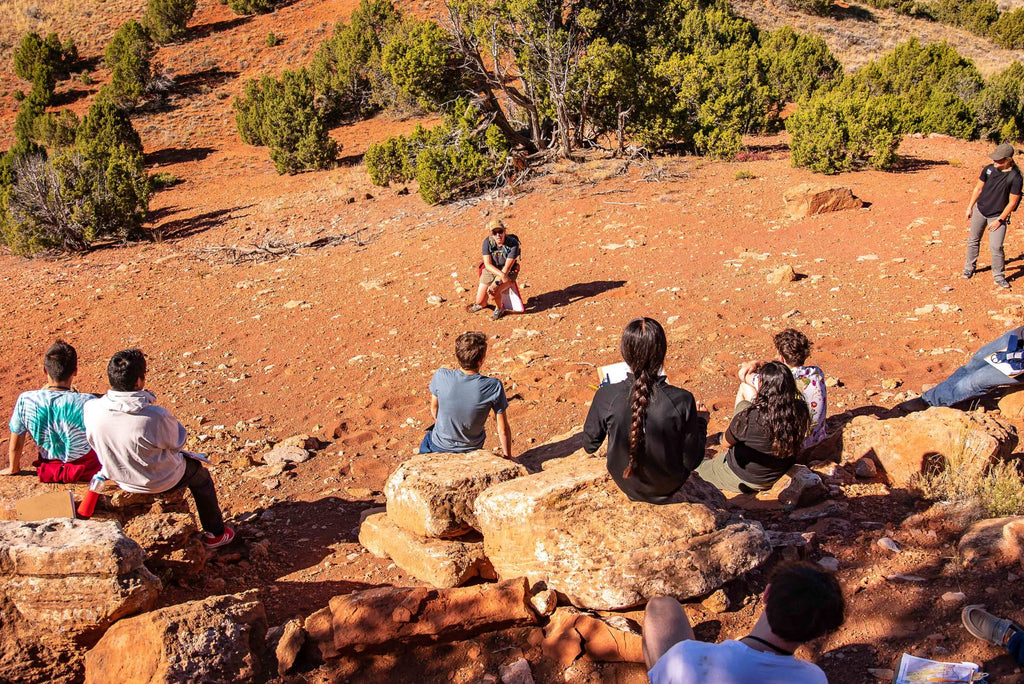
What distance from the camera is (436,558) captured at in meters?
3.69

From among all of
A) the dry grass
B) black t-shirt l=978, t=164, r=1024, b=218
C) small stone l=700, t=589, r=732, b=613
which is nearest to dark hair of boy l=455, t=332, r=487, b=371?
small stone l=700, t=589, r=732, b=613

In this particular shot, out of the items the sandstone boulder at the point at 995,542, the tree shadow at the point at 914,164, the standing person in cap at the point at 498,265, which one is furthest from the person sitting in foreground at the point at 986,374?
the tree shadow at the point at 914,164

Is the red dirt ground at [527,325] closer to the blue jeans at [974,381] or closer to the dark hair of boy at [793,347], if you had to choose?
the blue jeans at [974,381]

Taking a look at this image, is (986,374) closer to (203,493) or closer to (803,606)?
(803,606)

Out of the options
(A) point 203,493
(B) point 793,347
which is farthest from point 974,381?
(A) point 203,493

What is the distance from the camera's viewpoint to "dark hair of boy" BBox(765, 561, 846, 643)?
212 centimetres

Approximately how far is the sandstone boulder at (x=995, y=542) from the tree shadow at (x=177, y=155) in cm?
2166

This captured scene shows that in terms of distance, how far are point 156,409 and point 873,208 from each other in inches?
394

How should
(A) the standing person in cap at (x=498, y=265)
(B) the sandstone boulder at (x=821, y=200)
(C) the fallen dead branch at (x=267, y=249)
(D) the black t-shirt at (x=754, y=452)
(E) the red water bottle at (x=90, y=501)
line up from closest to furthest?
(E) the red water bottle at (x=90, y=501) → (D) the black t-shirt at (x=754, y=452) → (A) the standing person in cap at (x=498, y=265) → (B) the sandstone boulder at (x=821, y=200) → (C) the fallen dead branch at (x=267, y=249)

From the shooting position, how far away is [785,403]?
12.6 feet

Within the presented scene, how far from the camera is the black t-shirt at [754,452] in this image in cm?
393

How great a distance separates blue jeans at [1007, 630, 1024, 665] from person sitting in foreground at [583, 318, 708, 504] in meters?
1.28

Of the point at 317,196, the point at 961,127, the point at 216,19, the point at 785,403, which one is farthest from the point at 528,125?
the point at 216,19

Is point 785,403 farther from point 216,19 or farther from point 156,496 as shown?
point 216,19
